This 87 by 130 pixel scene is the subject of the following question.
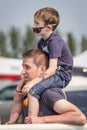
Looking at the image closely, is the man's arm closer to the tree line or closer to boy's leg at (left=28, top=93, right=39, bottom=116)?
boy's leg at (left=28, top=93, right=39, bottom=116)

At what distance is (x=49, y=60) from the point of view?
5.41 meters

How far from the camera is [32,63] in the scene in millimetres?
5316

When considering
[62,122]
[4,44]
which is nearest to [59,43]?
[62,122]

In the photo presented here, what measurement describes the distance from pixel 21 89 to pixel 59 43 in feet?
1.63

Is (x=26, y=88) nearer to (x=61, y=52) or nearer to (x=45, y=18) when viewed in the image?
(x=61, y=52)

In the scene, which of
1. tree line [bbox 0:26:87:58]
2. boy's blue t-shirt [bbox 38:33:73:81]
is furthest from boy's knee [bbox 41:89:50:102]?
tree line [bbox 0:26:87:58]

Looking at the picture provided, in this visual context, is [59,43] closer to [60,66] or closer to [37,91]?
[60,66]

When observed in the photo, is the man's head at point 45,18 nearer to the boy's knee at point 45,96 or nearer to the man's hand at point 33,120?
the boy's knee at point 45,96

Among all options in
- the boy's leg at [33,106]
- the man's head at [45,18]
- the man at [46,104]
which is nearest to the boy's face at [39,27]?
the man's head at [45,18]

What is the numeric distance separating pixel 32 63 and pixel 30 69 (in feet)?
0.17

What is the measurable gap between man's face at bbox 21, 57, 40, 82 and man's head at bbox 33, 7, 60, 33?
37cm

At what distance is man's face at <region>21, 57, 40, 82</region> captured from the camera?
532 cm

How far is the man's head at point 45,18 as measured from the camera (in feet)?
18.1

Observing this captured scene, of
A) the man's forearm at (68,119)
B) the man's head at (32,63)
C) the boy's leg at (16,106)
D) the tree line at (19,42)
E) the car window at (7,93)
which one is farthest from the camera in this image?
the tree line at (19,42)
